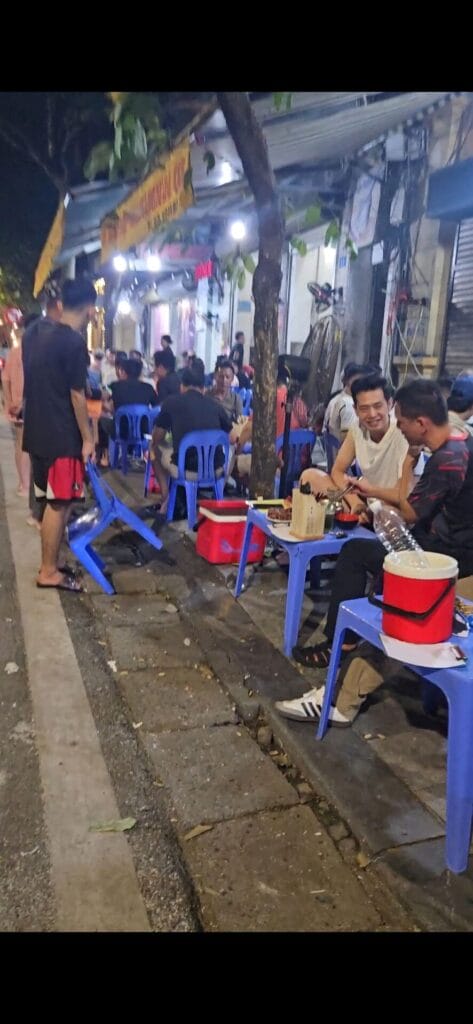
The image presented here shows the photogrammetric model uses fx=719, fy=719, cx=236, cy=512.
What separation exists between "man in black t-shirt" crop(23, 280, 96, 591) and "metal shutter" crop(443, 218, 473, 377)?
486cm

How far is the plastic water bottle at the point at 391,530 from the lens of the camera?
11.0 feet

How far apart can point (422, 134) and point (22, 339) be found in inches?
A: 218

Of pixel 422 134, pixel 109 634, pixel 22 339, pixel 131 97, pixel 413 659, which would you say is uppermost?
pixel 422 134

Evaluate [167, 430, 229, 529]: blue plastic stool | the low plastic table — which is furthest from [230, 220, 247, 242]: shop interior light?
the low plastic table

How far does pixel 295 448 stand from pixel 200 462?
903mm

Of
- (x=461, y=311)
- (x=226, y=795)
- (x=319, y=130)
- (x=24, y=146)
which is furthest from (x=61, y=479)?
(x=24, y=146)

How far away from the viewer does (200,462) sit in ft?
22.1

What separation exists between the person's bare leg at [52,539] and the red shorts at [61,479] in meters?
0.11

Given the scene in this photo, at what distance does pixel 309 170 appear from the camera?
999 cm

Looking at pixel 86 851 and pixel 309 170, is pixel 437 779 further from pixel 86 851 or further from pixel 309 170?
pixel 309 170

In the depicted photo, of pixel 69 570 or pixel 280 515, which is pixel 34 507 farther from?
pixel 280 515

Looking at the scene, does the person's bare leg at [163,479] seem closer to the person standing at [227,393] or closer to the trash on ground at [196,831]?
the person standing at [227,393]
